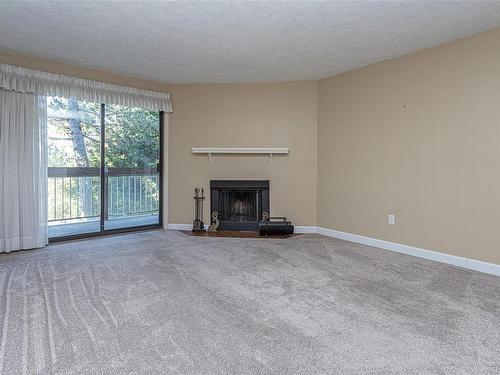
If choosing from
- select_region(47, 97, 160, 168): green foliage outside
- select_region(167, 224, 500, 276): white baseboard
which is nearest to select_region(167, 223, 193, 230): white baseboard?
select_region(167, 224, 500, 276): white baseboard

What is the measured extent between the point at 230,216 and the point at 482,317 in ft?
11.8

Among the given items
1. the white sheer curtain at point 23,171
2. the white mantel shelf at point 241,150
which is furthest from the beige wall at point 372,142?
the white sheer curtain at point 23,171

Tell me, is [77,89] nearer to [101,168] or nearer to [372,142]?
[101,168]

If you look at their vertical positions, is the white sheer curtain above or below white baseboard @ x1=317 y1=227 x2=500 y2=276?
above

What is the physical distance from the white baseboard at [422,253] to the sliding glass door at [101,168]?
9.63ft

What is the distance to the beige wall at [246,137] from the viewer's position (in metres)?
5.00

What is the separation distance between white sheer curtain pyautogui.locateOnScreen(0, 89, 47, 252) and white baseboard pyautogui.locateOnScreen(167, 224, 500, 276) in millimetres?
1884

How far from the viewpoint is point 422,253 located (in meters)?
3.64

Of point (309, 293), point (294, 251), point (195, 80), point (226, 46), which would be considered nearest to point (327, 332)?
point (309, 293)

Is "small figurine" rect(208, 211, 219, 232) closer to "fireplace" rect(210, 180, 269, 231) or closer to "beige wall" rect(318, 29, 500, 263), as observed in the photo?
"fireplace" rect(210, 180, 269, 231)

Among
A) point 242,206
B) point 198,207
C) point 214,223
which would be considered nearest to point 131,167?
point 198,207

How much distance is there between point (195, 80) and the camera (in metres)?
4.91

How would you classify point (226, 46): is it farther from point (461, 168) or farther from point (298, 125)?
point (461, 168)

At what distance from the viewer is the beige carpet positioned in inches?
64.2
